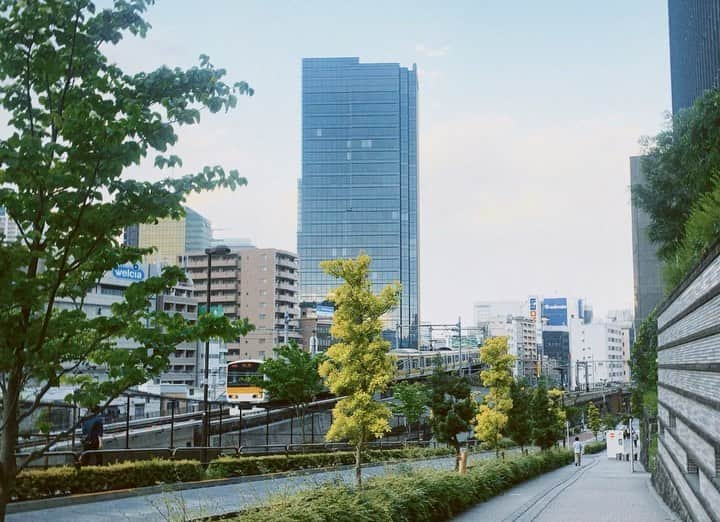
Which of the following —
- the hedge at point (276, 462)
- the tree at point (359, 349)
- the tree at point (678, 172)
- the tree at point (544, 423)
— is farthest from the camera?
the tree at point (544, 423)

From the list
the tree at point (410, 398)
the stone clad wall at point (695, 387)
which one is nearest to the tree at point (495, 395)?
the stone clad wall at point (695, 387)

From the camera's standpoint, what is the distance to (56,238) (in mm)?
7445

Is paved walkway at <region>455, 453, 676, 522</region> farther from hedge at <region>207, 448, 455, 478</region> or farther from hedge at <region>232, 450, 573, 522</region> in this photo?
hedge at <region>207, 448, 455, 478</region>

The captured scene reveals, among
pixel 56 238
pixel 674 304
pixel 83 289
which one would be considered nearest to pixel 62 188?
pixel 56 238

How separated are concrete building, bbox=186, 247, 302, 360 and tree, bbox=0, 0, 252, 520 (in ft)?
403

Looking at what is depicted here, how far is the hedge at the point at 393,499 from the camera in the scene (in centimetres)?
1230

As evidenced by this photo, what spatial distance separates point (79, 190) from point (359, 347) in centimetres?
1512

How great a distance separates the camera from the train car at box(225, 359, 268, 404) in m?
56.7

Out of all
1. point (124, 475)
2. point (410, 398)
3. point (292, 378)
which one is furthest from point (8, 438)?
point (410, 398)

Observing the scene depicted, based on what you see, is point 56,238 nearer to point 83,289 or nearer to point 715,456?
point 83,289

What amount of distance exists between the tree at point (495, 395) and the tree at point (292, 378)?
1601cm

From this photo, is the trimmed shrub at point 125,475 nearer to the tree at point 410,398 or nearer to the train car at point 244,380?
the train car at point 244,380

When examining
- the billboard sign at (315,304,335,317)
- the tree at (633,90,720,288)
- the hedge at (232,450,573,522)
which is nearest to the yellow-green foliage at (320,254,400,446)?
the hedge at (232,450,573,522)

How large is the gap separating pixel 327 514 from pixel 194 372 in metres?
101
